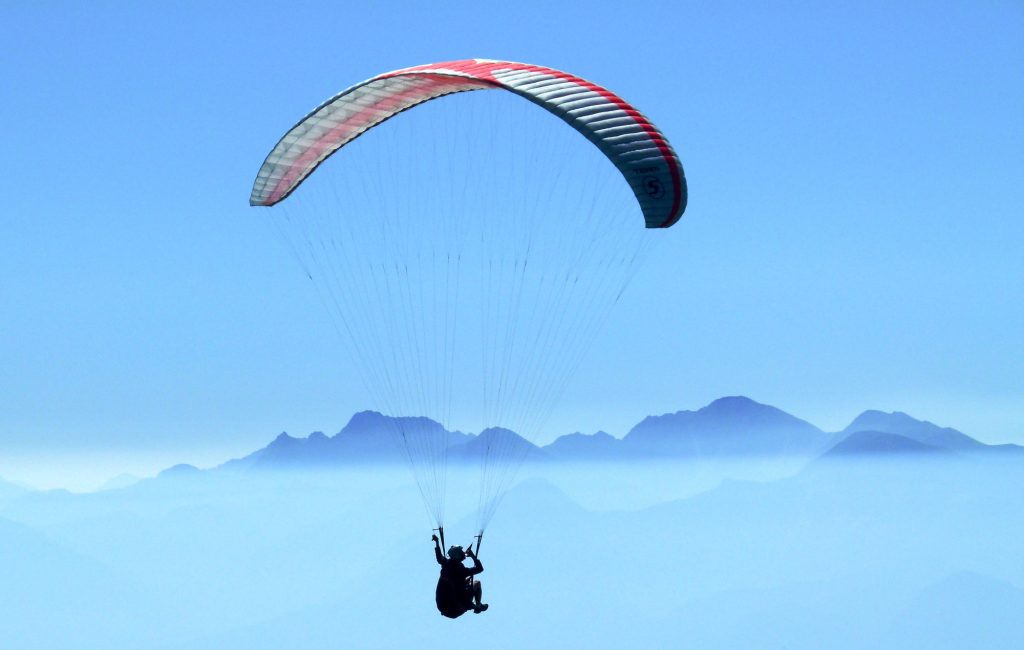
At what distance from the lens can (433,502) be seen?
72.1 ft

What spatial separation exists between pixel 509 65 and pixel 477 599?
935 centimetres

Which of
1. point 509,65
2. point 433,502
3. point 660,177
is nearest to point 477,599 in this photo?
point 433,502

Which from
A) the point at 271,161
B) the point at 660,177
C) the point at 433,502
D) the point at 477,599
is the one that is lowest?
the point at 477,599

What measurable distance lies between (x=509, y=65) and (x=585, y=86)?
1.67 metres

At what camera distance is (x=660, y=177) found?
67.1 ft

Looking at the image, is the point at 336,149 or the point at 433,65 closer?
the point at 433,65

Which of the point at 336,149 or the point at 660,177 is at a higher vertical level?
the point at 336,149

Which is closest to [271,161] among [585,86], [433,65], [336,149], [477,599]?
[336,149]

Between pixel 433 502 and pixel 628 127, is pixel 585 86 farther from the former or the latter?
pixel 433 502

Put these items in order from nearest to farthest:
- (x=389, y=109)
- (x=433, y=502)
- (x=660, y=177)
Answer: (x=660, y=177), (x=433, y=502), (x=389, y=109)

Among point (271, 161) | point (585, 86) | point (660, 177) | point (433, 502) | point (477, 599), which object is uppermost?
point (271, 161)

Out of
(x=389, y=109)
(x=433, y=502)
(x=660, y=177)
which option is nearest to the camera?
(x=660, y=177)

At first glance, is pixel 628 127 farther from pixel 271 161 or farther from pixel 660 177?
pixel 271 161

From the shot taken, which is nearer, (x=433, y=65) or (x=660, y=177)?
(x=660, y=177)
